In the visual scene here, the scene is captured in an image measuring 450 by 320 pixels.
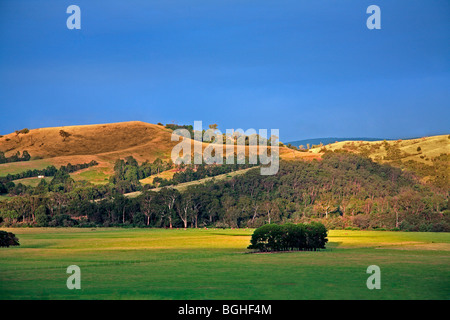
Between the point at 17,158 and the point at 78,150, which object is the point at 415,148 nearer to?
the point at 78,150

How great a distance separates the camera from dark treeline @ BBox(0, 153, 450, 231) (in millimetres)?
94125

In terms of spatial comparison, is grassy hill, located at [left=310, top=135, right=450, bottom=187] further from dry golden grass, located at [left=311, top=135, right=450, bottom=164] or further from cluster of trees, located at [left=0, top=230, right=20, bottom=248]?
cluster of trees, located at [left=0, top=230, right=20, bottom=248]

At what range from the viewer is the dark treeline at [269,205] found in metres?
94.1

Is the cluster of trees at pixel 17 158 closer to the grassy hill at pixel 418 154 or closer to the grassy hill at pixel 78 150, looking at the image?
the grassy hill at pixel 78 150

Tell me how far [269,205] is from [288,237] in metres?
60.1

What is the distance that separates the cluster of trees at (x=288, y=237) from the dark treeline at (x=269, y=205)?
→ 158 feet

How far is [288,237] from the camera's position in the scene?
4200cm

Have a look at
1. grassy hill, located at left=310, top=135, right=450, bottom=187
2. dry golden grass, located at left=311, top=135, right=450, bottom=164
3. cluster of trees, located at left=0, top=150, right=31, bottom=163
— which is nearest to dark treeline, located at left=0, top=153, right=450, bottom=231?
grassy hill, located at left=310, top=135, right=450, bottom=187

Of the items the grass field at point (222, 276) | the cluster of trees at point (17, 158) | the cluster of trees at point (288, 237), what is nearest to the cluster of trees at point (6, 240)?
the grass field at point (222, 276)

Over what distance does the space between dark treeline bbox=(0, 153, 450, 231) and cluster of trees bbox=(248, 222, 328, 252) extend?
158ft

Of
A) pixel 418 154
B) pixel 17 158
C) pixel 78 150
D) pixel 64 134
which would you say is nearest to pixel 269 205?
pixel 418 154

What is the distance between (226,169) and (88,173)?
4279 centimetres
